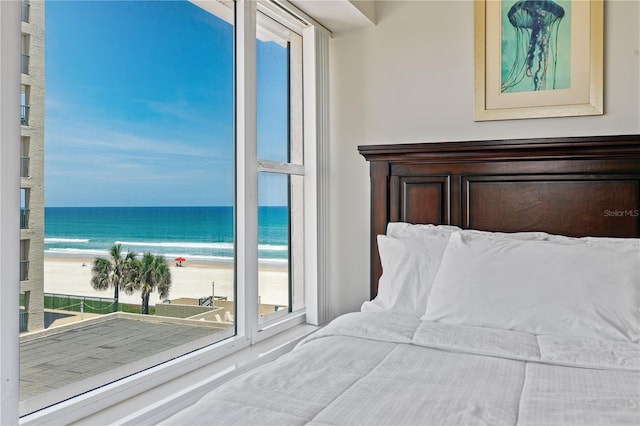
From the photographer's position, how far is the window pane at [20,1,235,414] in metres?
1.64

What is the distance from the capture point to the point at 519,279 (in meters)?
2.00

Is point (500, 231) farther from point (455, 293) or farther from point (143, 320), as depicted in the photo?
point (143, 320)

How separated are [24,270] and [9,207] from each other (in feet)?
0.67

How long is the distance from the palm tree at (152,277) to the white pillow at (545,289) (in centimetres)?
108

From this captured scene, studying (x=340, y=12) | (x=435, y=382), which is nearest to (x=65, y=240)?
(x=435, y=382)

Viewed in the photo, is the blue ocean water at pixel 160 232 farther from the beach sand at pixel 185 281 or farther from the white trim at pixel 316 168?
the white trim at pixel 316 168

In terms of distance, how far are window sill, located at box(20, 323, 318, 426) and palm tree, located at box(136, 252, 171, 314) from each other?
29cm

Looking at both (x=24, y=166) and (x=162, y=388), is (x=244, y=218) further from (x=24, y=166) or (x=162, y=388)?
(x=24, y=166)

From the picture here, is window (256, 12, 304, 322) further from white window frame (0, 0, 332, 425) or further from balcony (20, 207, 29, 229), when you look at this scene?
balcony (20, 207, 29, 229)

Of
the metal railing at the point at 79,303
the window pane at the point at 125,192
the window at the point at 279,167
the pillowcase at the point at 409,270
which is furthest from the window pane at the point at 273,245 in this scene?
the metal railing at the point at 79,303

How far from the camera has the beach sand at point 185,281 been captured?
168cm

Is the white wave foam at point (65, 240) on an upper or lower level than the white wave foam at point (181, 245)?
upper

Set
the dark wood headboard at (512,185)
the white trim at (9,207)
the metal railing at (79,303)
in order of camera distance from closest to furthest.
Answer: the white trim at (9,207), the metal railing at (79,303), the dark wood headboard at (512,185)

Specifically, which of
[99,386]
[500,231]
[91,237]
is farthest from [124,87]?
[500,231]
